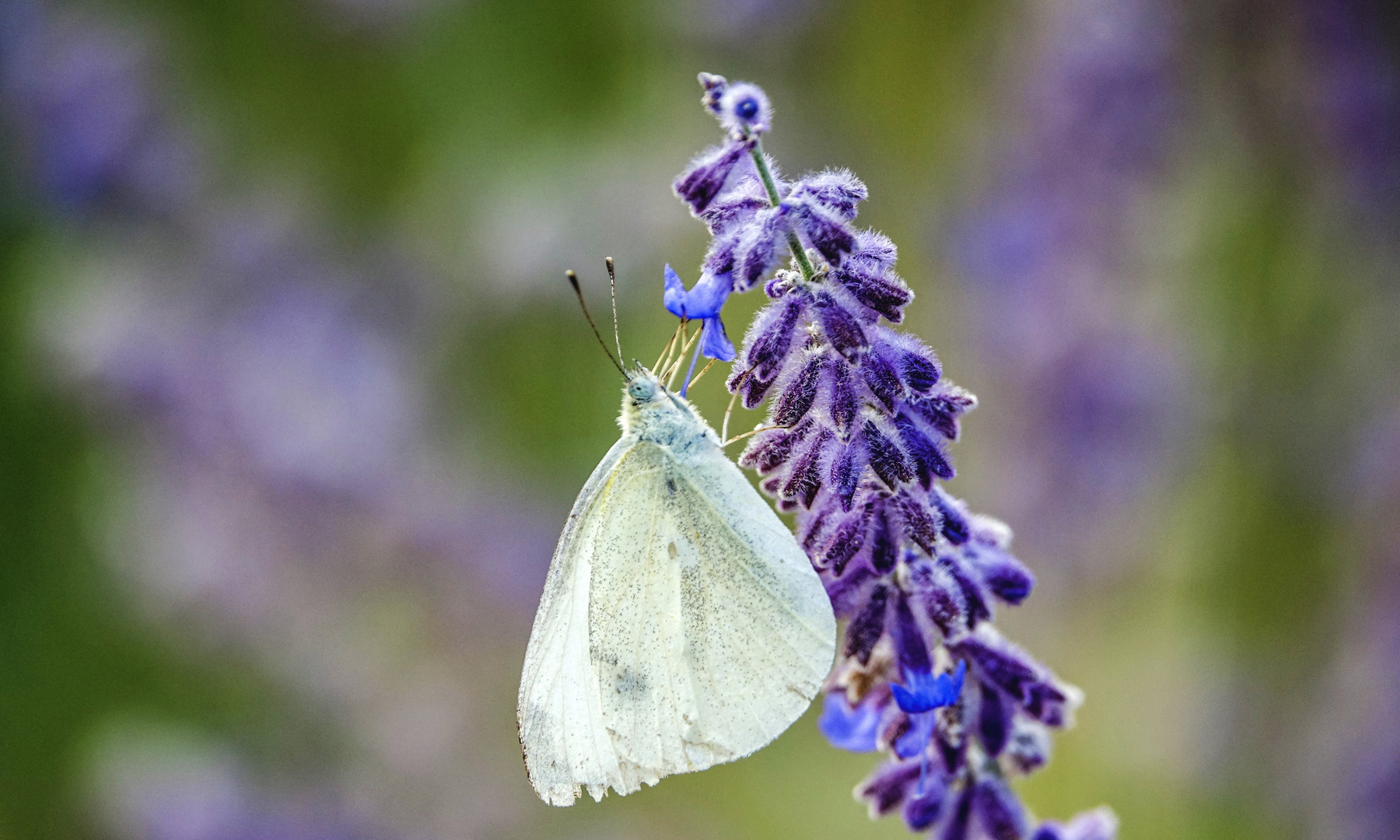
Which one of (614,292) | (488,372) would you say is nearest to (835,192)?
(614,292)

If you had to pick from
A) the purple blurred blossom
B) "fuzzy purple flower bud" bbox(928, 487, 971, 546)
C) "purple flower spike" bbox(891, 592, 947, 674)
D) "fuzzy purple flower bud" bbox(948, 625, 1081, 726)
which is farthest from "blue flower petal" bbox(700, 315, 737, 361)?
the purple blurred blossom

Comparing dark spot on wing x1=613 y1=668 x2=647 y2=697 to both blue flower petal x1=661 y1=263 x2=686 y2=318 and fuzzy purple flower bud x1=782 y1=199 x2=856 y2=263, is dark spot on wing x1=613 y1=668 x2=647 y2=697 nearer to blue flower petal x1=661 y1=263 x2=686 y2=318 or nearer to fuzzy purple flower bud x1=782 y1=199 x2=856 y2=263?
blue flower petal x1=661 y1=263 x2=686 y2=318

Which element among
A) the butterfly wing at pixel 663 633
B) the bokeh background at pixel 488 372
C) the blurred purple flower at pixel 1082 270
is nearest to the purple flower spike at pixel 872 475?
the butterfly wing at pixel 663 633

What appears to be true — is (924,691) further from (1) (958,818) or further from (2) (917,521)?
(1) (958,818)

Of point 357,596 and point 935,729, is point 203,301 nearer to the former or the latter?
point 357,596

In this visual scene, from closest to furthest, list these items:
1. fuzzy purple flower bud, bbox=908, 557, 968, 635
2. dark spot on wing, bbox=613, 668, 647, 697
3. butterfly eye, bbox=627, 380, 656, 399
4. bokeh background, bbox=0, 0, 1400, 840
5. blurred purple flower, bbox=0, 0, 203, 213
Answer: fuzzy purple flower bud, bbox=908, 557, 968, 635 < dark spot on wing, bbox=613, 668, 647, 697 < butterfly eye, bbox=627, 380, 656, 399 < bokeh background, bbox=0, 0, 1400, 840 < blurred purple flower, bbox=0, 0, 203, 213

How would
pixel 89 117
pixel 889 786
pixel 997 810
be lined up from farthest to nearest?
pixel 89 117 < pixel 889 786 < pixel 997 810
